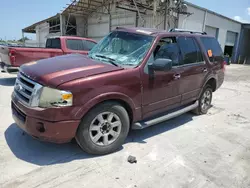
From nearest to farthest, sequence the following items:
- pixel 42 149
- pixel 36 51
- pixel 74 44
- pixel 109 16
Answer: pixel 42 149 < pixel 36 51 < pixel 74 44 < pixel 109 16

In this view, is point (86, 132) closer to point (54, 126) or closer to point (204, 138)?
point (54, 126)

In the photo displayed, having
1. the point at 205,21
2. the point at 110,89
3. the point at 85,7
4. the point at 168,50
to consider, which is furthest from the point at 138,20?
the point at 110,89

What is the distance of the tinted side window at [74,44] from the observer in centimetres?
812

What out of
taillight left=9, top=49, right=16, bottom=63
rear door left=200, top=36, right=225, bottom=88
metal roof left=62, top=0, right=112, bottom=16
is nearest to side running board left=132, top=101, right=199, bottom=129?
rear door left=200, top=36, right=225, bottom=88

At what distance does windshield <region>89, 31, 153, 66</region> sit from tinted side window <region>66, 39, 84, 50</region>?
4.58m

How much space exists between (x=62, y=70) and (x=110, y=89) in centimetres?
73

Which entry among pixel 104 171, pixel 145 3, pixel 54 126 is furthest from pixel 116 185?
pixel 145 3

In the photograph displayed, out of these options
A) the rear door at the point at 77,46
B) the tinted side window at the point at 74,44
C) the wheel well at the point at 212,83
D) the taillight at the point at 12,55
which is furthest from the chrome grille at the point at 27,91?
the tinted side window at the point at 74,44

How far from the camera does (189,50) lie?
4.19 m

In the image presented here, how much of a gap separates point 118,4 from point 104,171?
15.9m

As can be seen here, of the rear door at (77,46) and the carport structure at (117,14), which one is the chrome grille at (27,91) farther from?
the carport structure at (117,14)

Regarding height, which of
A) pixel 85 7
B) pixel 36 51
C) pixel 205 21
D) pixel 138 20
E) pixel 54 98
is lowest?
pixel 54 98

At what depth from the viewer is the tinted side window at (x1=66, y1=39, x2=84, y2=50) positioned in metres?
8.12

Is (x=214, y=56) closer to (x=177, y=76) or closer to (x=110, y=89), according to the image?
(x=177, y=76)
